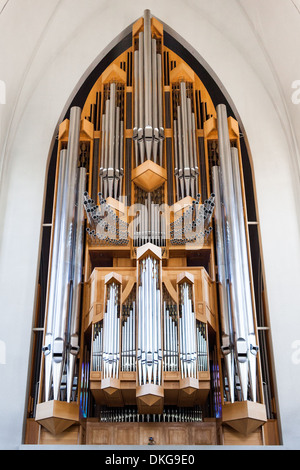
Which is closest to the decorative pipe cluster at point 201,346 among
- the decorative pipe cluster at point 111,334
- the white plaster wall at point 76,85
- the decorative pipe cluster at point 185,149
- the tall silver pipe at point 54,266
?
the decorative pipe cluster at point 111,334

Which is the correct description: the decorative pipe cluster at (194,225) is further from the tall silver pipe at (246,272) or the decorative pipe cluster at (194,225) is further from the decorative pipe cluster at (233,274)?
the tall silver pipe at (246,272)

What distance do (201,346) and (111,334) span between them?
1232 mm

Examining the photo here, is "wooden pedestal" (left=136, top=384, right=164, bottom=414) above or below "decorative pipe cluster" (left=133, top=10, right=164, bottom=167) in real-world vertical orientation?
below

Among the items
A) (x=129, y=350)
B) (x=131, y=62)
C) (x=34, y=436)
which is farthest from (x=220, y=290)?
(x=131, y=62)

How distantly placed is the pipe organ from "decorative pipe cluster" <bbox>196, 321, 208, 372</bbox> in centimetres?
1

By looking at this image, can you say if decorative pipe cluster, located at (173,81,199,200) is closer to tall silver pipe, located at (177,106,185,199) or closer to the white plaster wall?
tall silver pipe, located at (177,106,185,199)

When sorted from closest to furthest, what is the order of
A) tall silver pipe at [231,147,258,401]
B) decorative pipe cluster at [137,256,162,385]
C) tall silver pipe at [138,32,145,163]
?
decorative pipe cluster at [137,256,162,385]
tall silver pipe at [231,147,258,401]
tall silver pipe at [138,32,145,163]

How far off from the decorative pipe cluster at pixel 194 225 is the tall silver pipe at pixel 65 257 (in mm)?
1624

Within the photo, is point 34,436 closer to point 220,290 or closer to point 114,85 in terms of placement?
point 220,290

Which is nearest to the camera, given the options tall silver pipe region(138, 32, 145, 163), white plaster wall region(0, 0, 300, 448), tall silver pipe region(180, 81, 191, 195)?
white plaster wall region(0, 0, 300, 448)

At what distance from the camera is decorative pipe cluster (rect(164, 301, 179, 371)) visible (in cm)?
752

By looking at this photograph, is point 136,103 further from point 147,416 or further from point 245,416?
point 245,416

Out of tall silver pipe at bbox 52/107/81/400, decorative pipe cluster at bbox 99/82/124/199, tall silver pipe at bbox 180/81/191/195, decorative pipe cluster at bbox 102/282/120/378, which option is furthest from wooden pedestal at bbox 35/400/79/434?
tall silver pipe at bbox 180/81/191/195

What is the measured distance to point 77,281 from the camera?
823 centimetres
